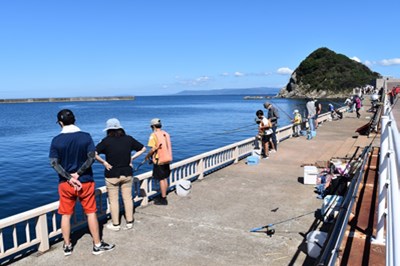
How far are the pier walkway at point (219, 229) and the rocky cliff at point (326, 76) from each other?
165946 millimetres

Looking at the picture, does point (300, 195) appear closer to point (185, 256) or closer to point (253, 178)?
point (253, 178)

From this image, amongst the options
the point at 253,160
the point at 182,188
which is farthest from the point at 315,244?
the point at 253,160

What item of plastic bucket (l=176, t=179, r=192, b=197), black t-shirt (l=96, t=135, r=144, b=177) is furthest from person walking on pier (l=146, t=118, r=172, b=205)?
black t-shirt (l=96, t=135, r=144, b=177)

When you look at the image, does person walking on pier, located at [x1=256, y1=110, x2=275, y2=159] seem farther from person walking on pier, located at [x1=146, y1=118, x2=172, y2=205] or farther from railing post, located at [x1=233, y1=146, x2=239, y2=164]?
person walking on pier, located at [x1=146, y1=118, x2=172, y2=205]

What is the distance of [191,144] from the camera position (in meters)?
32.5

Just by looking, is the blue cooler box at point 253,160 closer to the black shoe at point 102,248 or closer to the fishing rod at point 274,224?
the fishing rod at point 274,224

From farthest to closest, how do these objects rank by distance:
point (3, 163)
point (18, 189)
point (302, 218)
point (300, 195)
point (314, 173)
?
point (3, 163), point (18, 189), point (314, 173), point (300, 195), point (302, 218)

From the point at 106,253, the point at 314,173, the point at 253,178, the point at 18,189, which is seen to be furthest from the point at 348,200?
the point at 18,189

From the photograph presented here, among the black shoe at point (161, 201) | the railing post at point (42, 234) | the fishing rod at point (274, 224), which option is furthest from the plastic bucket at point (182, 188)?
the railing post at point (42, 234)

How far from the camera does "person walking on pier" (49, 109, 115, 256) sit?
16.4 feet

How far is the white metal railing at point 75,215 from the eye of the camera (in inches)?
211

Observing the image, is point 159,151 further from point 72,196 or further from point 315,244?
point 315,244

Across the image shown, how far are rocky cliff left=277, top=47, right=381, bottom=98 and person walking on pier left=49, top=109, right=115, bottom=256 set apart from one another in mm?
170612

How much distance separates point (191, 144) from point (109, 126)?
86.8 ft
